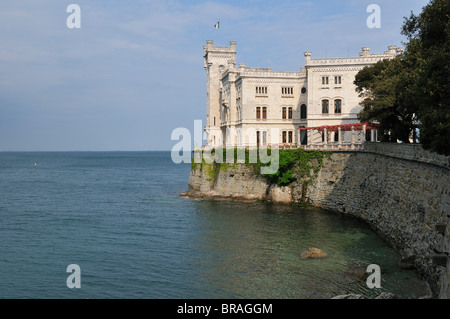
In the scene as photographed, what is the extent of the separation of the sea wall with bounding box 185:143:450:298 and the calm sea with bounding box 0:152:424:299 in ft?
4.15

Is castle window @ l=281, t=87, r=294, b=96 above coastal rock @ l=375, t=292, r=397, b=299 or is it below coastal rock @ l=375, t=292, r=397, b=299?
above

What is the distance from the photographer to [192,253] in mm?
30812

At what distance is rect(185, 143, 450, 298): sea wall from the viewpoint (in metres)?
22.5

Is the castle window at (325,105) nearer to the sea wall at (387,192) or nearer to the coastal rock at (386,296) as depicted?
the sea wall at (387,192)

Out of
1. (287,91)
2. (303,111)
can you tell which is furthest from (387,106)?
(287,91)

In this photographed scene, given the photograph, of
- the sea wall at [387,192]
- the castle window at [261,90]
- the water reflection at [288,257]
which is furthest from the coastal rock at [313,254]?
the castle window at [261,90]

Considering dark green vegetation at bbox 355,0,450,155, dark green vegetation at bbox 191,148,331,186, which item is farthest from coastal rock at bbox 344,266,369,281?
dark green vegetation at bbox 191,148,331,186

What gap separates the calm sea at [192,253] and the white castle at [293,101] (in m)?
16.1

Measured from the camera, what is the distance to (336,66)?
58.1 m

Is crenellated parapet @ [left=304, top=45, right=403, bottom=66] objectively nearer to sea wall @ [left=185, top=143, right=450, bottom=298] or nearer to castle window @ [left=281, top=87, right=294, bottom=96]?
castle window @ [left=281, top=87, right=294, bottom=96]

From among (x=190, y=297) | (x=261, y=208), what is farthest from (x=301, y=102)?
(x=190, y=297)

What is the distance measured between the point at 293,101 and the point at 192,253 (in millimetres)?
37049
